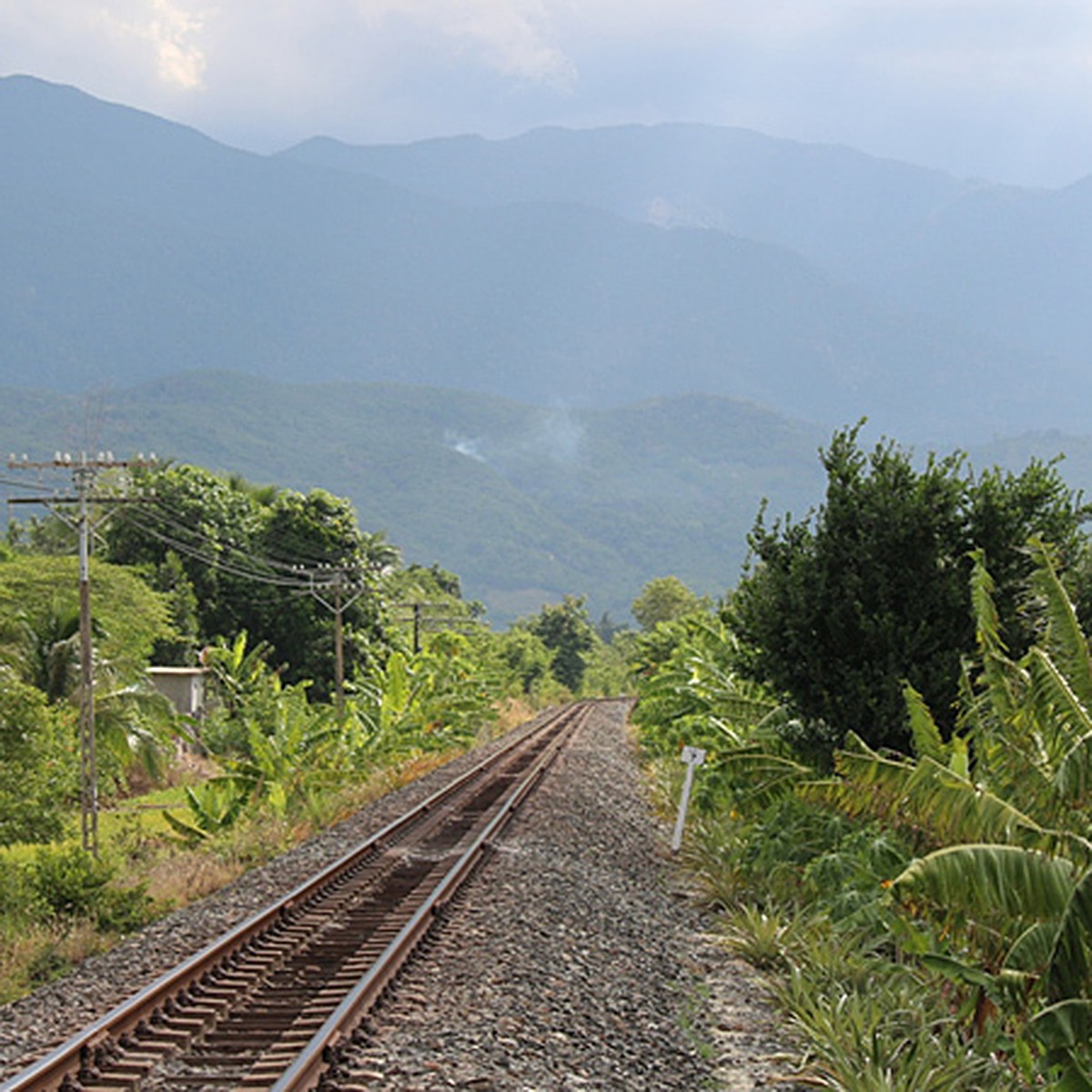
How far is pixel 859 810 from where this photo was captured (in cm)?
1043

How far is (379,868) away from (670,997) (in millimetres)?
6139

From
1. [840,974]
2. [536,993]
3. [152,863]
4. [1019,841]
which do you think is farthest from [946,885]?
[152,863]

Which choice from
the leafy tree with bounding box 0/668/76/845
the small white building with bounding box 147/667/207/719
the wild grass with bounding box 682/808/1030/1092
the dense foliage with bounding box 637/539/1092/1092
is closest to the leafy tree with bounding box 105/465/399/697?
the small white building with bounding box 147/667/207/719

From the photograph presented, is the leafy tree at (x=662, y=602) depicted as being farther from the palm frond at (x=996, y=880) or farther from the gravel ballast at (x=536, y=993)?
the palm frond at (x=996, y=880)

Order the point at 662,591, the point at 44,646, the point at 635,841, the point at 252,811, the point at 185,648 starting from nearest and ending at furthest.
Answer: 1. the point at 635,841
2. the point at 252,811
3. the point at 44,646
4. the point at 185,648
5. the point at 662,591

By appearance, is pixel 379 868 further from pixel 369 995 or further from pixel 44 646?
pixel 44 646

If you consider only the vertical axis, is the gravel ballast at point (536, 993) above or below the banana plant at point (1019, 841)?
below

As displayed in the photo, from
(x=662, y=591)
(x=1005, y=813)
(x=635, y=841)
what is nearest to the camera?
(x=1005, y=813)

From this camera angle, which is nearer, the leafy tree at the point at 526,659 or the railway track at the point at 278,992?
the railway track at the point at 278,992

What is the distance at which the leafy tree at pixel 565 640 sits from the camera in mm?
91250

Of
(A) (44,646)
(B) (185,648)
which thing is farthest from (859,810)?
(B) (185,648)

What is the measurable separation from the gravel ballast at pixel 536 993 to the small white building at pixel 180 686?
1103 inches

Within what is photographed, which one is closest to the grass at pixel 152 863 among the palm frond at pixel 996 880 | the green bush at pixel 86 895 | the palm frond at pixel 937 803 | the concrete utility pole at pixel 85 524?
the green bush at pixel 86 895

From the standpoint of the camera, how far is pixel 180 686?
44062mm
